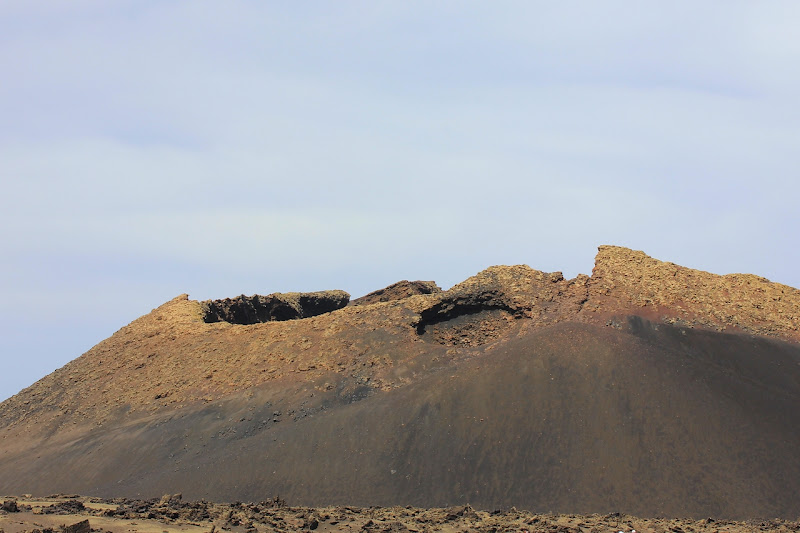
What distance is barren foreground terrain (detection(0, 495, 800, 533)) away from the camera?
1372 cm

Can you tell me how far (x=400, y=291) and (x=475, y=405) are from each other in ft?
87.0

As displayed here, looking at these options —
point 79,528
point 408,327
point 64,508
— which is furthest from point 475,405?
point 79,528

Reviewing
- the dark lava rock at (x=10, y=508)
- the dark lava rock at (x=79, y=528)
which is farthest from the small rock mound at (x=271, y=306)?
the dark lava rock at (x=79, y=528)

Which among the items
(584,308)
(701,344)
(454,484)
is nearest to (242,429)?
(454,484)

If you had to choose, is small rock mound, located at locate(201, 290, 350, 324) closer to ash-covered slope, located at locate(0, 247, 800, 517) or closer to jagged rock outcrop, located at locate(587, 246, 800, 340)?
ash-covered slope, located at locate(0, 247, 800, 517)

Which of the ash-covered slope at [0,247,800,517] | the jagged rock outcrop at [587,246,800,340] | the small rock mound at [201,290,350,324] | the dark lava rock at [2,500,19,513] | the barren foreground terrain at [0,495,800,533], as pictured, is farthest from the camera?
the small rock mound at [201,290,350,324]

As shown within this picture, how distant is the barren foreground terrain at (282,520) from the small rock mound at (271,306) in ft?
79.2

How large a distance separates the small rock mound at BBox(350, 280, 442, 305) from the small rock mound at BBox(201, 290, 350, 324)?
232 cm

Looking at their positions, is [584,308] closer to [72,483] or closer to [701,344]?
[701,344]

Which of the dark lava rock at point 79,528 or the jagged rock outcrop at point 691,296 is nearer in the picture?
the dark lava rock at point 79,528

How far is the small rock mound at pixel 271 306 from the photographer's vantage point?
44.7 metres

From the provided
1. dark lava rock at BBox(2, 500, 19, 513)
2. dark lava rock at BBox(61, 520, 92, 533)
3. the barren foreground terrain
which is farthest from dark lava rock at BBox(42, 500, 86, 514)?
dark lava rock at BBox(61, 520, 92, 533)

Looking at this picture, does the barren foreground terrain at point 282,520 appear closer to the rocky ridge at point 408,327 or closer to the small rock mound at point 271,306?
the rocky ridge at point 408,327

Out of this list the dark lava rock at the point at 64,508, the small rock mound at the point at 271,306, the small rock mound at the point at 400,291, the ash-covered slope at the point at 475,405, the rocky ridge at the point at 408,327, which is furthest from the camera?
the small rock mound at the point at 400,291
